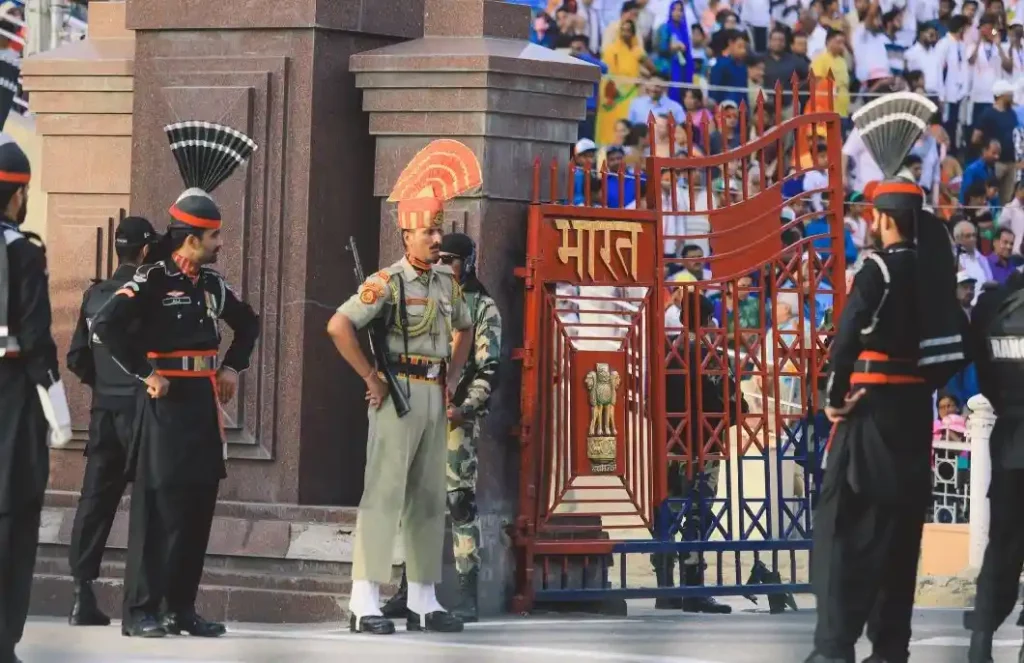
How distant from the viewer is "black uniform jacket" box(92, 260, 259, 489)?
10.1 m

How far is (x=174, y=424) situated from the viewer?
10102 millimetres

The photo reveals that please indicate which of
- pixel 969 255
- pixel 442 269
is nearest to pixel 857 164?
pixel 969 255

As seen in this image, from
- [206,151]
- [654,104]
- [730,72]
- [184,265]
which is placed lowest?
[184,265]

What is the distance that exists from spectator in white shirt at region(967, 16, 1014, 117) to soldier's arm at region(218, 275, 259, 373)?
14613 mm

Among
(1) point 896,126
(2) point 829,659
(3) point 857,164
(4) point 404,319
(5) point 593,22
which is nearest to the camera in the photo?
(2) point 829,659

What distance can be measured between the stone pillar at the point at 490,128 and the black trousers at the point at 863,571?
2.76m

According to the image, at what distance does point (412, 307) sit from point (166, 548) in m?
1.53

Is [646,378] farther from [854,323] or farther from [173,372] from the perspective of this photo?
[854,323]

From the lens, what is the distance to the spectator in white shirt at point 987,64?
23781 mm

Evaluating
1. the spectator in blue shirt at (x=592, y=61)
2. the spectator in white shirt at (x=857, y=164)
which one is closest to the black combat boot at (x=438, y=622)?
the spectator in blue shirt at (x=592, y=61)

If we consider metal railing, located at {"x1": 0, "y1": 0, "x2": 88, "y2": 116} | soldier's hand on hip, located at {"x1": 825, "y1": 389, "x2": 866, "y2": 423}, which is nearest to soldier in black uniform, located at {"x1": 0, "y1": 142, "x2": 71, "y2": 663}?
soldier's hand on hip, located at {"x1": 825, "y1": 389, "x2": 866, "y2": 423}

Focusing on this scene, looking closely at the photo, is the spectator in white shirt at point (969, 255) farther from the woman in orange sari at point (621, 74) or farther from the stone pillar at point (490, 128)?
the stone pillar at point (490, 128)

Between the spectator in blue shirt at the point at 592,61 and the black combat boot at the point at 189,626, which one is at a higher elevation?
the spectator in blue shirt at the point at 592,61

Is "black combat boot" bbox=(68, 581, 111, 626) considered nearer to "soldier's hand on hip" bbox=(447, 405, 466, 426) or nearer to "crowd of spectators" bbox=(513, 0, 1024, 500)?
"soldier's hand on hip" bbox=(447, 405, 466, 426)
